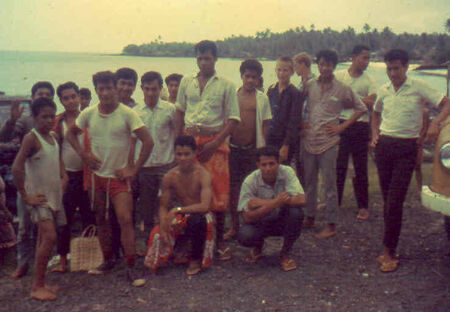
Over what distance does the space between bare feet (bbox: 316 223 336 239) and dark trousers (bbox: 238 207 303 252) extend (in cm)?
86

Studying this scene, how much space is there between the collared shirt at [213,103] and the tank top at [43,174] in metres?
1.34

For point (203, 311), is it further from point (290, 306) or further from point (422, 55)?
point (422, 55)

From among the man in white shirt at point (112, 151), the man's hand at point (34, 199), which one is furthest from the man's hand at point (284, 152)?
the man's hand at point (34, 199)

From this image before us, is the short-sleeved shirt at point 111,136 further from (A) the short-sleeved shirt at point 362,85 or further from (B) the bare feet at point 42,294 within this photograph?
(A) the short-sleeved shirt at point 362,85

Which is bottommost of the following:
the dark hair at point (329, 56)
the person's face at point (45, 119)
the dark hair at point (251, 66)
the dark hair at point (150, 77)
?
the person's face at point (45, 119)

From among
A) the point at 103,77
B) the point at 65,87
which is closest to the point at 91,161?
the point at 103,77

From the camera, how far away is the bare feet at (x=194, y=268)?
4452 millimetres

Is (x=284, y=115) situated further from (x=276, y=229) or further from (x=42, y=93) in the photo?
(x=42, y=93)

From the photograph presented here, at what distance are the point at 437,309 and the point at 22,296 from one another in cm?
310

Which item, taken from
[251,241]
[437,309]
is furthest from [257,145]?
[437,309]

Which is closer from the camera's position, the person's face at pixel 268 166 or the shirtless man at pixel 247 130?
the person's face at pixel 268 166

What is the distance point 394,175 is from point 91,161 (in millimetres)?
2605

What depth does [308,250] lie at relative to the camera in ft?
16.4

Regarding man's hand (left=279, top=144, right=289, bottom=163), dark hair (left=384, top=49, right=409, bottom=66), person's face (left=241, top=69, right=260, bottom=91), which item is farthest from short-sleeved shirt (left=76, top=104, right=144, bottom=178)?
dark hair (left=384, top=49, right=409, bottom=66)
